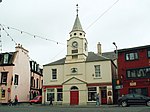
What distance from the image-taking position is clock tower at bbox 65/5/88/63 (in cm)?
3979

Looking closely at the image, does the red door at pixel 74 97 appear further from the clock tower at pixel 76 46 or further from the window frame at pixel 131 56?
the window frame at pixel 131 56

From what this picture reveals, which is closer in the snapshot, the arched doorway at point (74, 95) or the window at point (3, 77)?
the arched doorway at point (74, 95)

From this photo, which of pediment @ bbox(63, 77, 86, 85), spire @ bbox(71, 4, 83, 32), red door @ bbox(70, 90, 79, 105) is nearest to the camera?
red door @ bbox(70, 90, 79, 105)

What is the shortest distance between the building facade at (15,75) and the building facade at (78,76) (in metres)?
6.12

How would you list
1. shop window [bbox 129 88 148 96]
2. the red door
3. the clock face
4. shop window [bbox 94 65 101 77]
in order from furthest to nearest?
the clock face < the red door < shop window [bbox 94 65 101 77] < shop window [bbox 129 88 148 96]

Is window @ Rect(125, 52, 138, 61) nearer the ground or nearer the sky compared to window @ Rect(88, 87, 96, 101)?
nearer the sky

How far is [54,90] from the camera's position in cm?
4028

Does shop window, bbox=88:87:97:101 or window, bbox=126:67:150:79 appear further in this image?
shop window, bbox=88:87:97:101

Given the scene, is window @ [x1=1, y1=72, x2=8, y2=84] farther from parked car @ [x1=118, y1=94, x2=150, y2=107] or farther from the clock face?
A: parked car @ [x1=118, y1=94, x2=150, y2=107]

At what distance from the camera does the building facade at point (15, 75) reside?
4284 centimetres

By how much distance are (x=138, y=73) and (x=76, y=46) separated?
35.3ft

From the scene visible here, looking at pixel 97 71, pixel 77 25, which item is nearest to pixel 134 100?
pixel 97 71

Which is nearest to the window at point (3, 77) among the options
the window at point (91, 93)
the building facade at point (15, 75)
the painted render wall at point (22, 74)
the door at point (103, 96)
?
the building facade at point (15, 75)

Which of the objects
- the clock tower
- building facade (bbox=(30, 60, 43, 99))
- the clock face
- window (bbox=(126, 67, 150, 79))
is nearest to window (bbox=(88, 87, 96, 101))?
the clock tower
